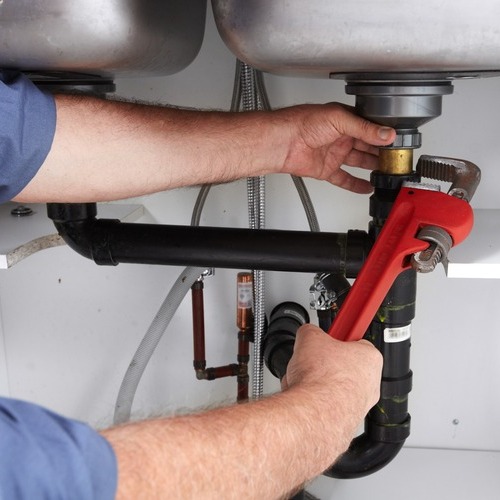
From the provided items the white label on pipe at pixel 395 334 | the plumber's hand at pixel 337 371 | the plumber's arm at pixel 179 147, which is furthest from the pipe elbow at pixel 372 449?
the plumber's arm at pixel 179 147

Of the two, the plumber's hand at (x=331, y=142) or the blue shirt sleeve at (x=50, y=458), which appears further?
the plumber's hand at (x=331, y=142)

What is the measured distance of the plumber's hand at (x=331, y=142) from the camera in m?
0.71

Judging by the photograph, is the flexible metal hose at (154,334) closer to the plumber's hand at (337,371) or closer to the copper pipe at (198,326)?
the copper pipe at (198,326)

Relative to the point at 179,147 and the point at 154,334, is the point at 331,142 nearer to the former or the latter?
the point at 179,147

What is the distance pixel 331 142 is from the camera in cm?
79

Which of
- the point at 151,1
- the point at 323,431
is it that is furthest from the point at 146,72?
the point at 323,431

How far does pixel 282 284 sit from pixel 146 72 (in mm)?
465

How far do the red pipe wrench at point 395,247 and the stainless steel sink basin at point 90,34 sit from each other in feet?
0.98

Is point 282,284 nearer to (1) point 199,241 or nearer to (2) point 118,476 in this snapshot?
(1) point 199,241

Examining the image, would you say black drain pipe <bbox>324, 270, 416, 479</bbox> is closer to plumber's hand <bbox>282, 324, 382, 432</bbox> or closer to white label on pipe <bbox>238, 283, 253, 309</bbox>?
plumber's hand <bbox>282, 324, 382, 432</bbox>

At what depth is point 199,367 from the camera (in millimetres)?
1071

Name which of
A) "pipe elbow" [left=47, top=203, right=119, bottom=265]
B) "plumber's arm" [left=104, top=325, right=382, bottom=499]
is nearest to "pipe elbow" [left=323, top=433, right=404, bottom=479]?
"plumber's arm" [left=104, top=325, right=382, bottom=499]

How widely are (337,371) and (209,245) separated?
Answer: 11.3 inches

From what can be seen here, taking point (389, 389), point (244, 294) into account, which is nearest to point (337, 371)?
point (389, 389)
